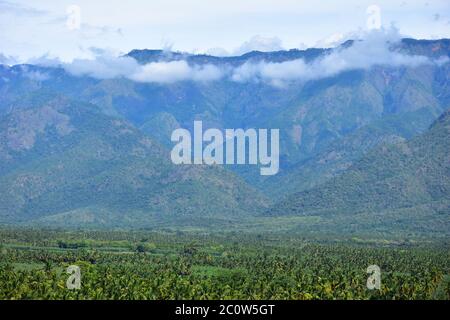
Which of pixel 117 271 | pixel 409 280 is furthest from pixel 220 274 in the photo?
pixel 409 280
